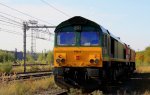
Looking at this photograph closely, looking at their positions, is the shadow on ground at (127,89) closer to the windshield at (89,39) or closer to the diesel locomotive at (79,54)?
the diesel locomotive at (79,54)

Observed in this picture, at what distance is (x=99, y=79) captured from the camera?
17516 mm

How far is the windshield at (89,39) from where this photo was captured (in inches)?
706

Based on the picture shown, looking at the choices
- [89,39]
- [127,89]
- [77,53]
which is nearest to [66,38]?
[77,53]

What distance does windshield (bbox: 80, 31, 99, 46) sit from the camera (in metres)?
17.9

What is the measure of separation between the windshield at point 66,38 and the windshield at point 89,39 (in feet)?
1.34

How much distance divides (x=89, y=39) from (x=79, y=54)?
80 cm

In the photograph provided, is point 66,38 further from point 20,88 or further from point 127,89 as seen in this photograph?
point 127,89

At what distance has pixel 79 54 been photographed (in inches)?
707

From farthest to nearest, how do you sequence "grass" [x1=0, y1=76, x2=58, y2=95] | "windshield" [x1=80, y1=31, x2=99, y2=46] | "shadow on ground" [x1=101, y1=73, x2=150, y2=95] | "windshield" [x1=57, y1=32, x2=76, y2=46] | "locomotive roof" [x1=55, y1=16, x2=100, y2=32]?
1. "shadow on ground" [x1=101, y1=73, x2=150, y2=95]
2. "windshield" [x1=57, y1=32, x2=76, y2=46]
3. "locomotive roof" [x1=55, y1=16, x2=100, y2=32]
4. "windshield" [x1=80, y1=31, x2=99, y2=46]
5. "grass" [x1=0, y1=76, x2=58, y2=95]

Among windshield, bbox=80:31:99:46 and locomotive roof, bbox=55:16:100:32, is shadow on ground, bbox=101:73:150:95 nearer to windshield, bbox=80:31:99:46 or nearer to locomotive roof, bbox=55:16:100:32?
windshield, bbox=80:31:99:46

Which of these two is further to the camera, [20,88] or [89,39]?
[20,88]

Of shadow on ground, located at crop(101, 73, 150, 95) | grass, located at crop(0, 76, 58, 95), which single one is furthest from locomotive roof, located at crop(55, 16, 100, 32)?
grass, located at crop(0, 76, 58, 95)

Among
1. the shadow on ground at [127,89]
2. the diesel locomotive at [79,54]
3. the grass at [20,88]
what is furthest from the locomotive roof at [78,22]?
the grass at [20,88]

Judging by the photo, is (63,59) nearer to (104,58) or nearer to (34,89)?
(104,58)
